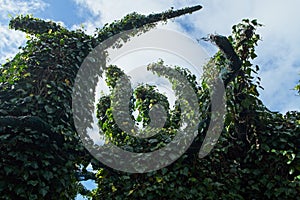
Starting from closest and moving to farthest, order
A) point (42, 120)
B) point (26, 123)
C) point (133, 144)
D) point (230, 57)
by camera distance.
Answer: point (26, 123) → point (42, 120) → point (230, 57) → point (133, 144)

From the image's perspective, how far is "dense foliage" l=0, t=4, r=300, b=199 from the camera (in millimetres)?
3381

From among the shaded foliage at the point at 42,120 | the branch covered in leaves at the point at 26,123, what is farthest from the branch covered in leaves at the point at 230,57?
the branch covered in leaves at the point at 26,123

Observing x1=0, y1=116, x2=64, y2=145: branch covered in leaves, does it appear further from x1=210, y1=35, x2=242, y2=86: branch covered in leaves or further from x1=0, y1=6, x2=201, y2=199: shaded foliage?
x1=210, y1=35, x2=242, y2=86: branch covered in leaves

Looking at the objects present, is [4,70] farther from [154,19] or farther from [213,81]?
[213,81]

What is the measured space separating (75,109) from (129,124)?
2.08 meters

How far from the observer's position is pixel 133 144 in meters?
4.57

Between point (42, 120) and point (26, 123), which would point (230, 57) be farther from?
point (26, 123)

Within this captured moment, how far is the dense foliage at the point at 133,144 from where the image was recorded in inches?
133

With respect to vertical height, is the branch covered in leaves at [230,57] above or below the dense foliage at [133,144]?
above

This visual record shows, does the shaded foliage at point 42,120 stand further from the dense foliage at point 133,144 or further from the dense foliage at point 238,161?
the dense foliage at point 238,161

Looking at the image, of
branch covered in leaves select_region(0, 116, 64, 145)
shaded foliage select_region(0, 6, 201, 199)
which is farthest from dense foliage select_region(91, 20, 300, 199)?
branch covered in leaves select_region(0, 116, 64, 145)

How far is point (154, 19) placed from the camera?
543cm

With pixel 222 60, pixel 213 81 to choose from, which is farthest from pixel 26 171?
pixel 222 60

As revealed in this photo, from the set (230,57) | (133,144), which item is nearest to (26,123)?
(133,144)
